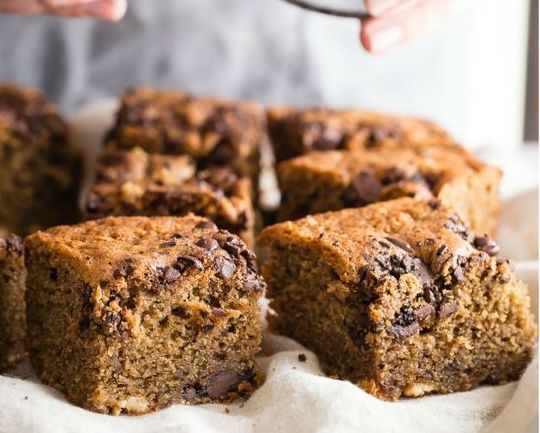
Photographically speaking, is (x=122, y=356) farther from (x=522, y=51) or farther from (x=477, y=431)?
(x=522, y=51)

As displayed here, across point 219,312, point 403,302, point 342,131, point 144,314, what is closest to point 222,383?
point 219,312

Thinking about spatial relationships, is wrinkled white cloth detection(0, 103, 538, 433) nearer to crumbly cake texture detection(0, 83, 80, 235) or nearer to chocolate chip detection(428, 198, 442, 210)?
chocolate chip detection(428, 198, 442, 210)

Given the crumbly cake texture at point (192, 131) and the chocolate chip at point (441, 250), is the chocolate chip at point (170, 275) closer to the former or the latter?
the chocolate chip at point (441, 250)

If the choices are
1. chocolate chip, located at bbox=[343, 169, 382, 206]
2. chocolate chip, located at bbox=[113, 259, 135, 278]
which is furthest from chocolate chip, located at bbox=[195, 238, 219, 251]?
chocolate chip, located at bbox=[343, 169, 382, 206]

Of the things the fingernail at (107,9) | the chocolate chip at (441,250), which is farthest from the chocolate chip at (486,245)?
the fingernail at (107,9)

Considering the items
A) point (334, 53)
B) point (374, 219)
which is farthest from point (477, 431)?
point (334, 53)

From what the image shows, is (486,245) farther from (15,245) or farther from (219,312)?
(15,245)

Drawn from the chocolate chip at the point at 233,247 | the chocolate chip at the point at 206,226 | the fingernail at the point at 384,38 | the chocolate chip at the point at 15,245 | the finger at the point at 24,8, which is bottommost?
the chocolate chip at the point at 15,245

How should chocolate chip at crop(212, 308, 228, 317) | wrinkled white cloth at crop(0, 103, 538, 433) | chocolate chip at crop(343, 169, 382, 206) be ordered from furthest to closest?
chocolate chip at crop(343, 169, 382, 206), chocolate chip at crop(212, 308, 228, 317), wrinkled white cloth at crop(0, 103, 538, 433)
